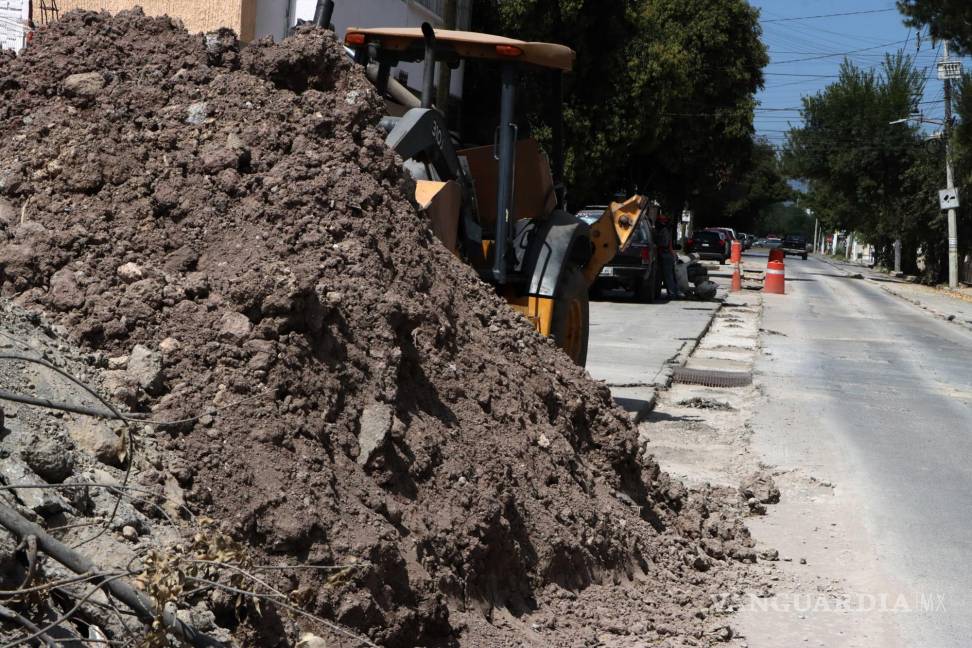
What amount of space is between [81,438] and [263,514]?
65 centimetres

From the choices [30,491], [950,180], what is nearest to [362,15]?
[30,491]

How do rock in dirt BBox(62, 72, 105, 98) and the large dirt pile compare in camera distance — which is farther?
rock in dirt BBox(62, 72, 105, 98)

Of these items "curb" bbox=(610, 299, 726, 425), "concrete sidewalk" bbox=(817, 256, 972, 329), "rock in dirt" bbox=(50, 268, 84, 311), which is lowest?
"concrete sidewalk" bbox=(817, 256, 972, 329)

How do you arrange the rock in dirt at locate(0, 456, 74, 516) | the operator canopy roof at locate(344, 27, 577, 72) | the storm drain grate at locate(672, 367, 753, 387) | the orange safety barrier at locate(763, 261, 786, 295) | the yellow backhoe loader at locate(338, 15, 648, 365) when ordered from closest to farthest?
1. the rock in dirt at locate(0, 456, 74, 516)
2. the yellow backhoe loader at locate(338, 15, 648, 365)
3. the operator canopy roof at locate(344, 27, 577, 72)
4. the storm drain grate at locate(672, 367, 753, 387)
5. the orange safety barrier at locate(763, 261, 786, 295)

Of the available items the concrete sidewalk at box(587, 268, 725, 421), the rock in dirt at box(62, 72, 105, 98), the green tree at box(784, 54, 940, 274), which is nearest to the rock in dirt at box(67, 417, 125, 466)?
the rock in dirt at box(62, 72, 105, 98)

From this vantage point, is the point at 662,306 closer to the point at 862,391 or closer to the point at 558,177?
the point at 862,391

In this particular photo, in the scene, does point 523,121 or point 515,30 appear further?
point 515,30

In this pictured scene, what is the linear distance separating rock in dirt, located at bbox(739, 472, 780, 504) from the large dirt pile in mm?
1122

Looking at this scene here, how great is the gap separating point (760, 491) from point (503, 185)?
285cm

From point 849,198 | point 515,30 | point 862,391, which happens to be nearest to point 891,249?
point 849,198

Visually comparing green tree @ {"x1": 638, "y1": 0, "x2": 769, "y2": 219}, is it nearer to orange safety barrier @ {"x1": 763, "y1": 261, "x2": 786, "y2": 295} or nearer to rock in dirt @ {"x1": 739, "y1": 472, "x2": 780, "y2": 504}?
orange safety barrier @ {"x1": 763, "y1": 261, "x2": 786, "y2": 295}

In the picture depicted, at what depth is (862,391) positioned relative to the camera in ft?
41.7

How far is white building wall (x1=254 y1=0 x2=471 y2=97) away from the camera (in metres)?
15.8

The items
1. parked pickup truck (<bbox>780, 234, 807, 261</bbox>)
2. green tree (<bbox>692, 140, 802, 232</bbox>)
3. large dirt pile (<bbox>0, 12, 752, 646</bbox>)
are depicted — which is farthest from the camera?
parked pickup truck (<bbox>780, 234, 807, 261</bbox>)
